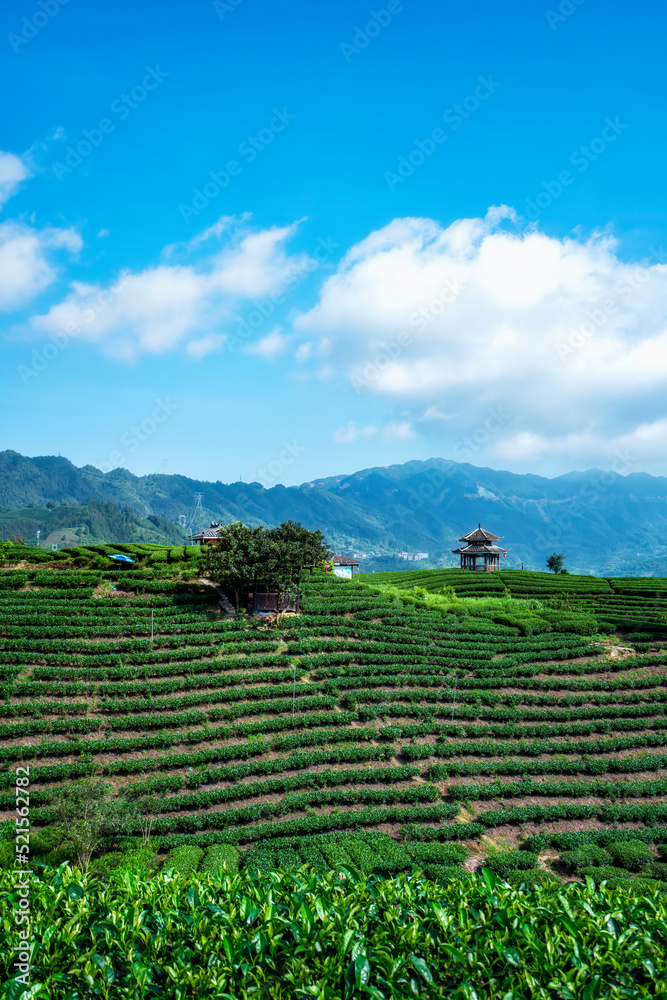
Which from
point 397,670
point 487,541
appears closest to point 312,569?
point 397,670

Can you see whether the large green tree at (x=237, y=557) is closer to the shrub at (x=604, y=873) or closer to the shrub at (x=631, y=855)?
the shrub at (x=604, y=873)

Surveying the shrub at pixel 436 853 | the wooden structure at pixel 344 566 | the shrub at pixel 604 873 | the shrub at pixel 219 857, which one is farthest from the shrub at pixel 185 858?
the wooden structure at pixel 344 566

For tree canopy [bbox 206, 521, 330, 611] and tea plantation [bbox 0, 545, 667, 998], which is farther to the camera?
tree canopy [bbox 206, 521, 330, 611]

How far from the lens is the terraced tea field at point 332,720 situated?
835 inches

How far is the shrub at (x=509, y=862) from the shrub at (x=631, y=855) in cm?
295

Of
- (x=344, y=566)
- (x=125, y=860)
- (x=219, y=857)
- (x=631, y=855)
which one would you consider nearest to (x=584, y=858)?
(x=631, y=855)

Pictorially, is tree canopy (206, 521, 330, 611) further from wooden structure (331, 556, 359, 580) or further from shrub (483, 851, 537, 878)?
wooden structure (331, 556, 359, 580)

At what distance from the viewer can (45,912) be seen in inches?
359

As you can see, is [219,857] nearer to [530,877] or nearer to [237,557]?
[530,877]

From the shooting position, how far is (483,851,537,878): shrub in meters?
18.5

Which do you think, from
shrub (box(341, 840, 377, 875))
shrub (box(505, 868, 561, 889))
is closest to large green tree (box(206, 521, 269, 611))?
shrub (box(341, 840, 377, 875))

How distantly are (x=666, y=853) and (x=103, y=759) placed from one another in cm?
2233

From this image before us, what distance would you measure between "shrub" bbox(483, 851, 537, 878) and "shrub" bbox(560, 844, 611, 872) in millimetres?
1124

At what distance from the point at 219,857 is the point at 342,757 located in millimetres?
8253
